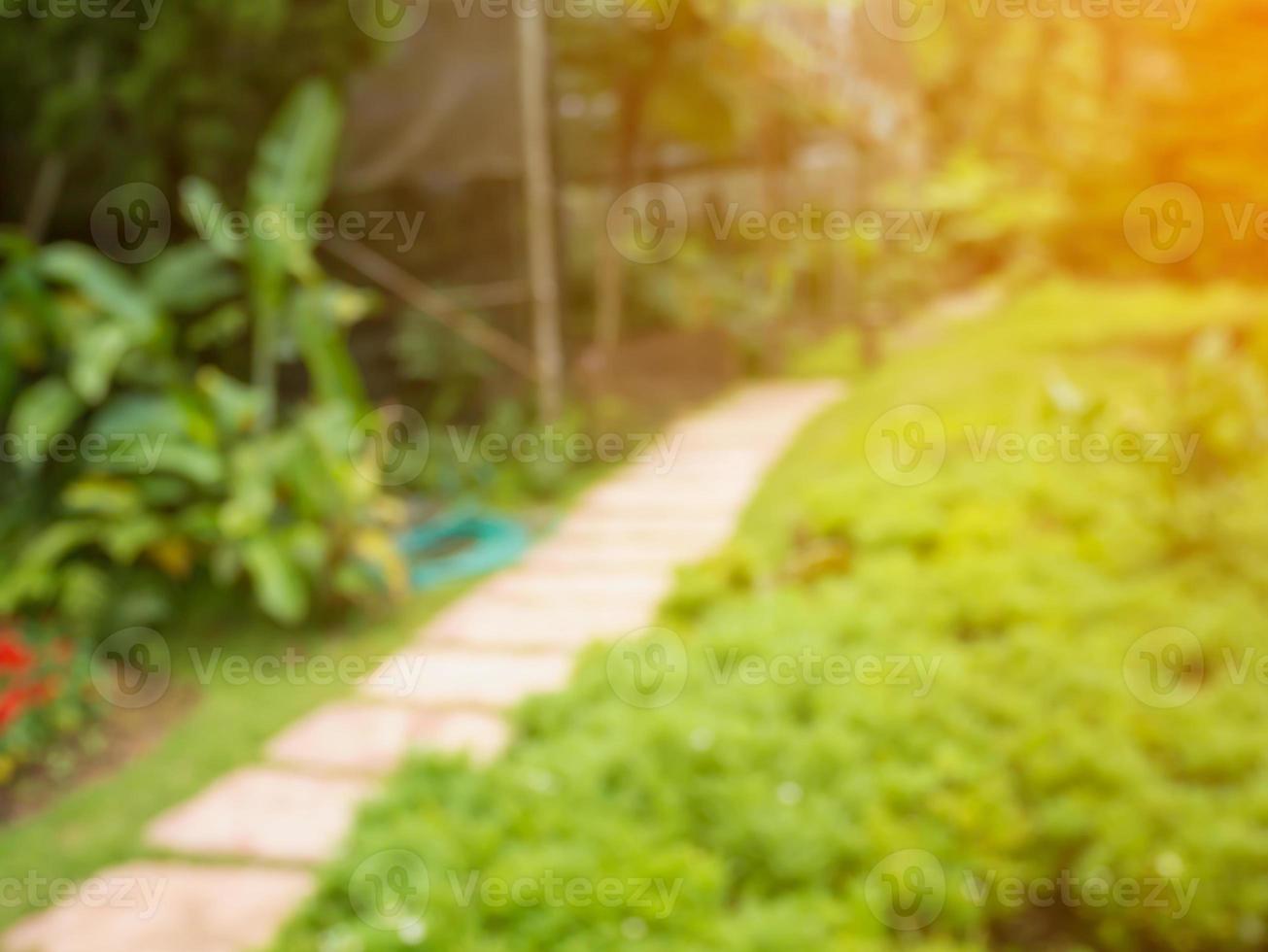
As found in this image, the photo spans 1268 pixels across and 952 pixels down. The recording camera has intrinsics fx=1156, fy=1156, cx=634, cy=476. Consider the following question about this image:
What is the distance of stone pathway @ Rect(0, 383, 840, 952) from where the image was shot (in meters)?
2.97

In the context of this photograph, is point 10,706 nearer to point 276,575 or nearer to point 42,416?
point 276,575

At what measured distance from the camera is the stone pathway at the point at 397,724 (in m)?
2.97

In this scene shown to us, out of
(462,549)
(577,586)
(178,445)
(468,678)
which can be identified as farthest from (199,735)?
(462,549)

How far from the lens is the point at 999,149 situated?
15.2 m

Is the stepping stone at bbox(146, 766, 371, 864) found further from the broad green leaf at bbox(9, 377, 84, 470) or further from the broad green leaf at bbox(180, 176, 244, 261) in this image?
the broad green leaf at bbox(180, 176, 244, 261)

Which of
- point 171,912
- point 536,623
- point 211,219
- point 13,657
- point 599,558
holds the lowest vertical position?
point 171,912

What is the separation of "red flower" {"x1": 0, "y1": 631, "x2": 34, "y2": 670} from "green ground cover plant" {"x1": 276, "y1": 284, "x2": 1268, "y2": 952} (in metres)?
1.52

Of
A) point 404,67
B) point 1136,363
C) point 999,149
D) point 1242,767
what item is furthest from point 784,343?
point 1242,767

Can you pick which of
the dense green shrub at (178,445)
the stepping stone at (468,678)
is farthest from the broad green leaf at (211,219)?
the stepping stone at (468,678)

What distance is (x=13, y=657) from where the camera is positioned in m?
3.82

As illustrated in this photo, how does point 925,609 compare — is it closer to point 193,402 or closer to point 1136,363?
point 193,402

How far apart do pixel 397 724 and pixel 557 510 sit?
2480mm

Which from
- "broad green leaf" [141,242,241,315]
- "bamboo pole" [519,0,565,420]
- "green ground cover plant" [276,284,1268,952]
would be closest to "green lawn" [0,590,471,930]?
"green ground cover plant" [276,284,1268,952]

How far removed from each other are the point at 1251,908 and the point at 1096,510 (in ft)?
8.51
